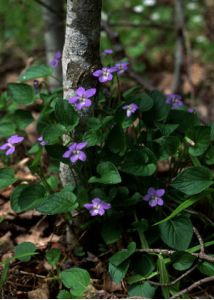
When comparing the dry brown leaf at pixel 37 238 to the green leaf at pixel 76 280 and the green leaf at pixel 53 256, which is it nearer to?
the green leaf at pixel 53 256

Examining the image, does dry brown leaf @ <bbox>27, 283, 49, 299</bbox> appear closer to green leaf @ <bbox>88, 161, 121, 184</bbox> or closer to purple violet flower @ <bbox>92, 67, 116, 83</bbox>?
green leaf @ <bbox>88, 161, 121, 184</bbox>

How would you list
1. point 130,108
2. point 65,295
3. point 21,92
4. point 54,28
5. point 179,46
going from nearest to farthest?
1. point 65,295
2. point 130,108
3. point 21,92
4. point 54,28
5. point 179,46

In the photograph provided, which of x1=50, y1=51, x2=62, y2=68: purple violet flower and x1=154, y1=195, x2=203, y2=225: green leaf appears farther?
→ x1=50, y1=51, x2=62, y2=68: purple violet flower

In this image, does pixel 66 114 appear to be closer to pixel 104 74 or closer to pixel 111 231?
pixel 104 74

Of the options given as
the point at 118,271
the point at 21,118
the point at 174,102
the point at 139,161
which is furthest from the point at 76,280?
the point at 174,102

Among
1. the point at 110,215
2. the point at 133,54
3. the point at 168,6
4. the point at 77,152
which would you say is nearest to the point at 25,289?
the point at 110,215

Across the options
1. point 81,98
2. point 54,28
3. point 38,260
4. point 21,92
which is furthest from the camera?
point 54,28

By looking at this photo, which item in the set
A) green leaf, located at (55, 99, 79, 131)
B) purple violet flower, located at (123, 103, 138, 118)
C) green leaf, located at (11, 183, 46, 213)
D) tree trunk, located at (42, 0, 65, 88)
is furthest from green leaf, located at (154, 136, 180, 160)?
tree trunk, located at (42, 0, 65, 88)
